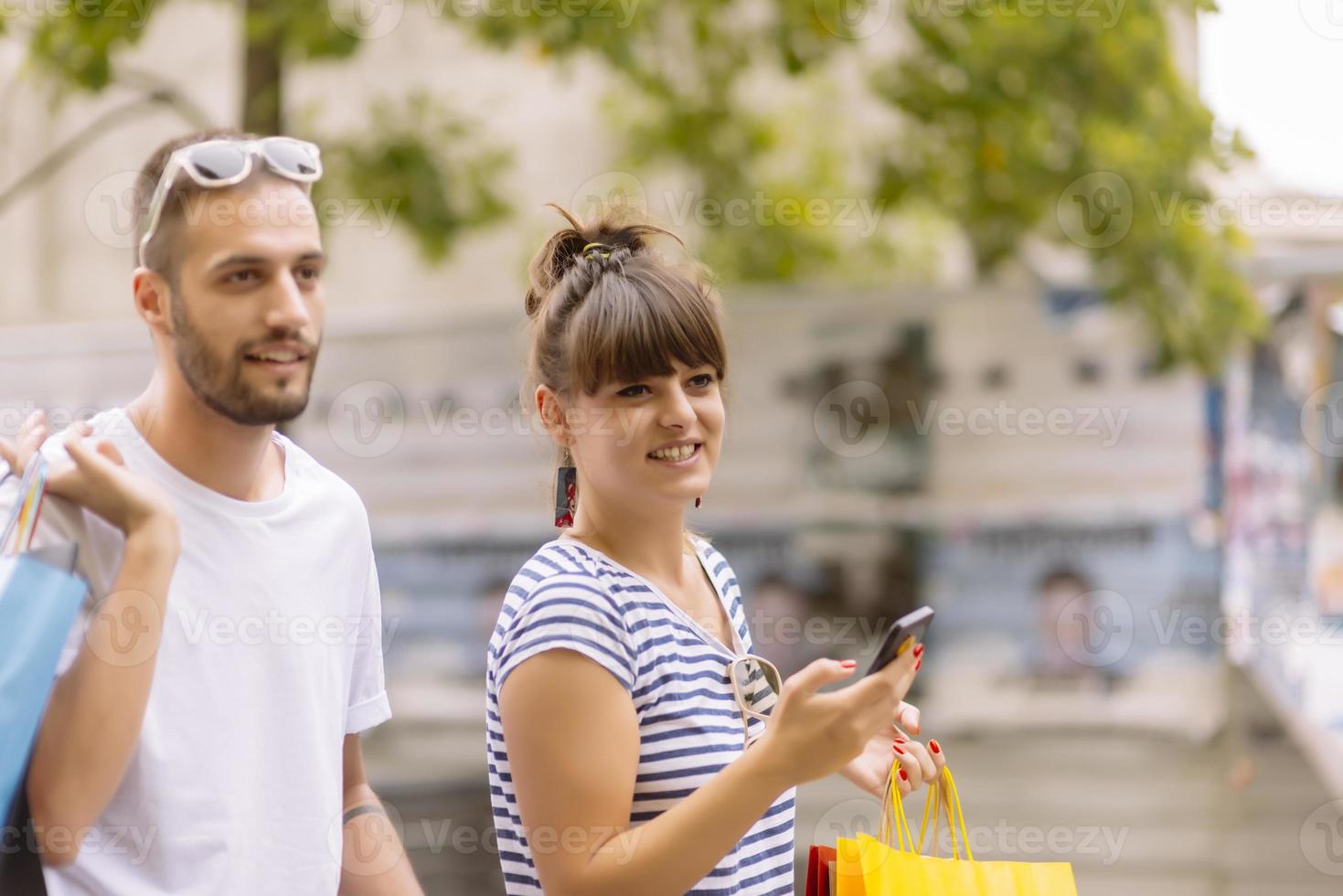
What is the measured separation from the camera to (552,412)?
80.7 inches

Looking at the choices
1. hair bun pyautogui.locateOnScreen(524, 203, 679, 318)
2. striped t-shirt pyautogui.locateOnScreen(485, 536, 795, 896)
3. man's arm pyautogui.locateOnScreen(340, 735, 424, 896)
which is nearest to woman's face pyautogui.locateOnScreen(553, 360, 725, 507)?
striped t-shirt pyautogui.locateOnScreen(485, 536, 795, 896)

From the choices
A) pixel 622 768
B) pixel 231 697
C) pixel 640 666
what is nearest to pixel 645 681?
pixel 640 666

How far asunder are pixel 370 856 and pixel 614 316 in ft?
3.03

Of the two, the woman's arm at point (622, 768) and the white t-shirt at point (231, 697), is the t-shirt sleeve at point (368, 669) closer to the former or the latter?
the white t-shirt at point (231, 697)

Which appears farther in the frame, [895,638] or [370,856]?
[370,856]

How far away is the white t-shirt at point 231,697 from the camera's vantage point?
178 centimetres

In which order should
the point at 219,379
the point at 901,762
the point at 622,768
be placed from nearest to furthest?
the point at 622,768 < the point at 219,379 < the point at 901,762

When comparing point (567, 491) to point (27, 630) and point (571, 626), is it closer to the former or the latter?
point (571, 626)

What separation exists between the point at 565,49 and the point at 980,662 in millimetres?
3495

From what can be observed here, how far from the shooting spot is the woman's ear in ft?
6.68

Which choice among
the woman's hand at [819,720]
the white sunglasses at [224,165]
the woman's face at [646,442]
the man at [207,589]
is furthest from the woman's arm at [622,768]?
the white sunglasses at [224,165]

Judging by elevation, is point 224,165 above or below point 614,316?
above

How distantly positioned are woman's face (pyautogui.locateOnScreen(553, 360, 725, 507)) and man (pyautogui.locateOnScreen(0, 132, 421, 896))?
402 mm

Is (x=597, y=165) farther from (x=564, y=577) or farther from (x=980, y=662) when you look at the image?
(x=564, y=577)
